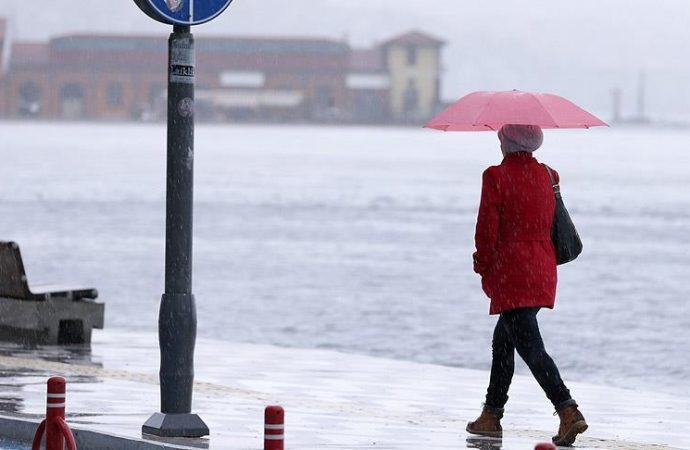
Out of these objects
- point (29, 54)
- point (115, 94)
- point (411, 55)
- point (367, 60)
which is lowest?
point (115, 94)

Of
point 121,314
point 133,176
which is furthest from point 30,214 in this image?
point 133,176

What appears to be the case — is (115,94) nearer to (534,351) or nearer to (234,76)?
(234,76)

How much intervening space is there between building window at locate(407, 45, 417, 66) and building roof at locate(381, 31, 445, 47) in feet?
1.98

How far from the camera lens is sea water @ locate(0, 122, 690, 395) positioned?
697 inches

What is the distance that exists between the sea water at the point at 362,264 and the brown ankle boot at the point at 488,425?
220 inches

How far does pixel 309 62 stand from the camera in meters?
182

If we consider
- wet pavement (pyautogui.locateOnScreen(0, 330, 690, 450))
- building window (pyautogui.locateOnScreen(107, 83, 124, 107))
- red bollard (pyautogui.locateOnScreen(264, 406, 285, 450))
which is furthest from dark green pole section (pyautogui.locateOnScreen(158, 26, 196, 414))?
building window (pyautogui.locateOnScreen(107, 83, 124, 107))

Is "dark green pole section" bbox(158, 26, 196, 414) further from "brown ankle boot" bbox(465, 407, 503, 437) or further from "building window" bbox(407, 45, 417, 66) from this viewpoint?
"building window" bbox(407, 45, 417, 66)

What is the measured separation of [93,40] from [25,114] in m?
20.7

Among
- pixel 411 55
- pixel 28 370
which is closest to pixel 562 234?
pixel 28 370

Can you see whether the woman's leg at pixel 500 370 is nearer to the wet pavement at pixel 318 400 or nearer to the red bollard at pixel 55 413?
the wet pavement at pixel 318 400

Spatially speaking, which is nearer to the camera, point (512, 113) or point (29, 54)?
point (512, 113)

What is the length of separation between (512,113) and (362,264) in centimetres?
2245

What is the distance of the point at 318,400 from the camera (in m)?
10.2
